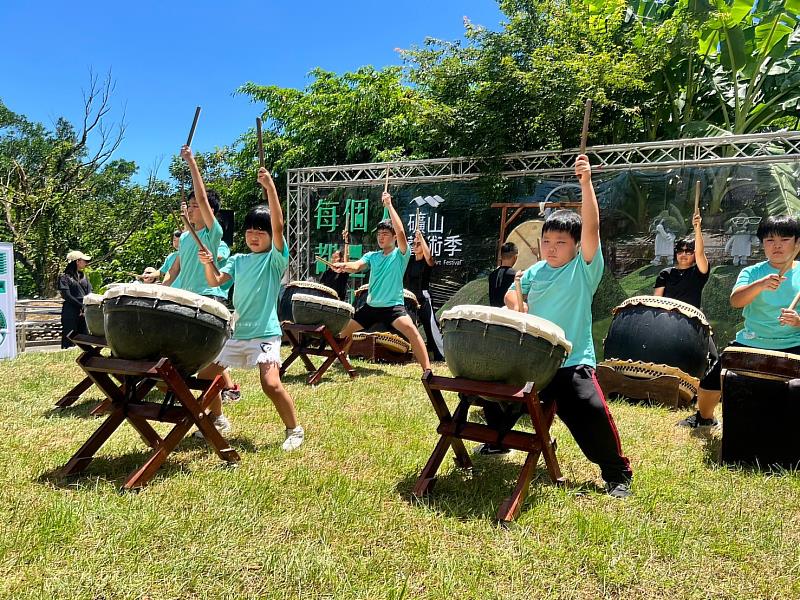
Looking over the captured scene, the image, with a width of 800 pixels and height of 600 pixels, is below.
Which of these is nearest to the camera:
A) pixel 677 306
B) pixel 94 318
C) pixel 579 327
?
pixel 579 327

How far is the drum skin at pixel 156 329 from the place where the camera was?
3.06 m

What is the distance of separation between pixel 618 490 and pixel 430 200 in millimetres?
6754

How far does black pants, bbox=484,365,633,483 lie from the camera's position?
121 inches

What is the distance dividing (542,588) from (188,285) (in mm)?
3265

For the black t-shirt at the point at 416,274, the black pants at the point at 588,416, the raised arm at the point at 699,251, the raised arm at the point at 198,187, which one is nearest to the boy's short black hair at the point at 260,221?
the raised arm at the point at 198,187

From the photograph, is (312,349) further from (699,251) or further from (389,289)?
(699,251)

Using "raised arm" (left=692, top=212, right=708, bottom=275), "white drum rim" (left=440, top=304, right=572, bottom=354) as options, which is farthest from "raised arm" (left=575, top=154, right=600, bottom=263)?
"raised arm" (left=692, top=212, right=708, bottom=275)

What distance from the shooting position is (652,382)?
217 inches

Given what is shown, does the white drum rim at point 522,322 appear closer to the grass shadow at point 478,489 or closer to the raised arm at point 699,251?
the grass shadow at point 478,489

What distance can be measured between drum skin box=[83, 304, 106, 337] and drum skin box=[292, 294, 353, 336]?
2316 millimetres

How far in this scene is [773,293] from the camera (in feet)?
12.4

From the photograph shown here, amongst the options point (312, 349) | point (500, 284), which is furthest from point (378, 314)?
point (500, 284)

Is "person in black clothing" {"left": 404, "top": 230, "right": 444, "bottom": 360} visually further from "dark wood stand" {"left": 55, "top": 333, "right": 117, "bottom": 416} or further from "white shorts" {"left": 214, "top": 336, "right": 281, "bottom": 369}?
"white shorts" {"left": 214, "top": 336, "right": 281, "bottom": 369}

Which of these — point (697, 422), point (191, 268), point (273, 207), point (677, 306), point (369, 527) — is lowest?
point (697, 422)
